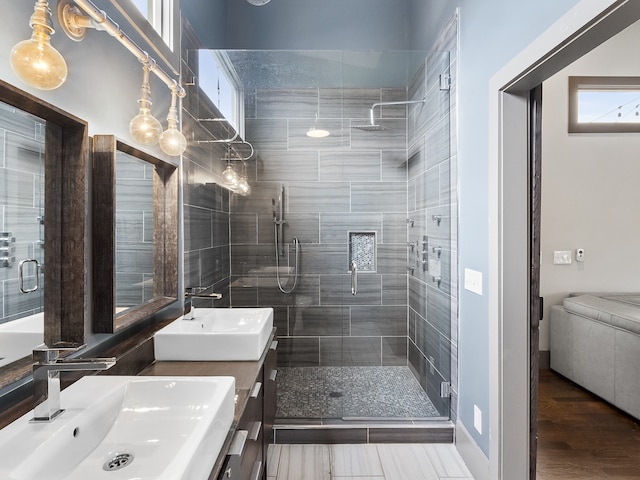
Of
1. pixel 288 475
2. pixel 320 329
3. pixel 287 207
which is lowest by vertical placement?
pixel 288 475

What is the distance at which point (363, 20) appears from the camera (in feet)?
11.0

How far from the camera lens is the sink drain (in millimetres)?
922

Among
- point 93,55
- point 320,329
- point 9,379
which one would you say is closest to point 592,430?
point 320,329

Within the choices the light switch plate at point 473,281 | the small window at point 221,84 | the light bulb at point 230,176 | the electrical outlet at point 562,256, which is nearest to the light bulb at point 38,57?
the small window at point 221,84

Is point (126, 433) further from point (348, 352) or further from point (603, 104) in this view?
point (603, 104)

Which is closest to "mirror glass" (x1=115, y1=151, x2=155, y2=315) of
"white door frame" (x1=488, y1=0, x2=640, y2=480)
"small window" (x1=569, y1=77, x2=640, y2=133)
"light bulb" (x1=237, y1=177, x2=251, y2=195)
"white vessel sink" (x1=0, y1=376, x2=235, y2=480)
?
"white vessel sink" (x1=0, y1=376, x2=235, y2=480)

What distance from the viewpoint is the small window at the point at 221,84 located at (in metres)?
2.43

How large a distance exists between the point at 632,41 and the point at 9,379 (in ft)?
15.4

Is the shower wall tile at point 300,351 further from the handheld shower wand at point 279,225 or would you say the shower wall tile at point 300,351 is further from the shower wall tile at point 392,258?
the shower wall tile at point 392,258

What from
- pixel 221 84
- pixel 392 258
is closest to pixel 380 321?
pixel 392 258

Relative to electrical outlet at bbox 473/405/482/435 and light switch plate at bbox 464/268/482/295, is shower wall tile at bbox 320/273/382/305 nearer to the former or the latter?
light switch plate at bbox 464/268/482/295

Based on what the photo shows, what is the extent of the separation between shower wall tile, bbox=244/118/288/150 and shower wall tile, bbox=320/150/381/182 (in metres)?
0.34

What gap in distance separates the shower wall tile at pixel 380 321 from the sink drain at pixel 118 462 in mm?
2077

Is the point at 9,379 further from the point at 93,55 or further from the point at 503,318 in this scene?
the point at 503,318
